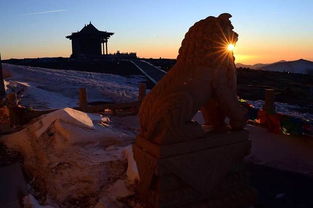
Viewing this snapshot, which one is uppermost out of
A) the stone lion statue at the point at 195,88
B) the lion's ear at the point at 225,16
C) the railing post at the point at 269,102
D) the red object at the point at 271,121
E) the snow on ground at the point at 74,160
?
the lion's ear at the point at 225,16

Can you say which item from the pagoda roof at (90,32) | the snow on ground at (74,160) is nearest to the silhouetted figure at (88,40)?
the pagoda roof at (90,32)

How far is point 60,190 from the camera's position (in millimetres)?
3543

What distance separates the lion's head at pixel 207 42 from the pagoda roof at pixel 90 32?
3515 cm

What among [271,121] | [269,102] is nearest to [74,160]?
[271,121]

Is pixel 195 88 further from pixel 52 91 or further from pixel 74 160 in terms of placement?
pixel 52 91

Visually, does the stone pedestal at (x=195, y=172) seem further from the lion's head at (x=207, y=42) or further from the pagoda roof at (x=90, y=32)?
the pagoda roof at (x=90, y=32)

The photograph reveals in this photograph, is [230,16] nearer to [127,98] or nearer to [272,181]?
[272,181]

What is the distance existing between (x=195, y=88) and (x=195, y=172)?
3.14 feet

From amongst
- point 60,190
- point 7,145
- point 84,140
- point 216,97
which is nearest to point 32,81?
point 7,145

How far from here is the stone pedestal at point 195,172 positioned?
9.65ft

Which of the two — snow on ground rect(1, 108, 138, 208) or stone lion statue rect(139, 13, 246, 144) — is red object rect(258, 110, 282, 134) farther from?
snow on ground rect(1, 108, 138, 208)

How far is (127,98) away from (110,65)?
15472 mm

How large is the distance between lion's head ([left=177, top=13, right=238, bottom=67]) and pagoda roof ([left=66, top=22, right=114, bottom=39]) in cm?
3515

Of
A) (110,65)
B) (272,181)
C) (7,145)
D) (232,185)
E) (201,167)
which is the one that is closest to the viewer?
(201,167)
